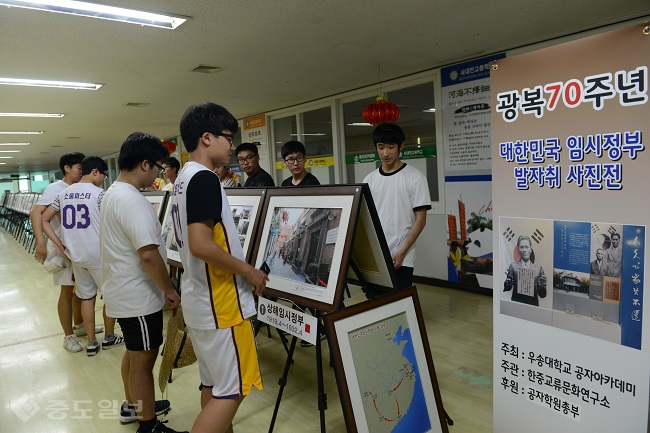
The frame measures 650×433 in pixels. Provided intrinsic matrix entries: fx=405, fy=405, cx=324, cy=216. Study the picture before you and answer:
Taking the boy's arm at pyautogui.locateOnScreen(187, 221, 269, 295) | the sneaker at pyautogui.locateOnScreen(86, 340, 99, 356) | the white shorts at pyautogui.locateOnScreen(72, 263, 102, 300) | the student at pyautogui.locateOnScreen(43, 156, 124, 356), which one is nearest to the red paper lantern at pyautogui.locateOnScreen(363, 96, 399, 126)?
the student at pyautogui.locateOnScreen(43, 156, 124, 356)

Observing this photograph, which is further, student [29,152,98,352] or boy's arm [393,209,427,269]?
student [29,152,98,352]

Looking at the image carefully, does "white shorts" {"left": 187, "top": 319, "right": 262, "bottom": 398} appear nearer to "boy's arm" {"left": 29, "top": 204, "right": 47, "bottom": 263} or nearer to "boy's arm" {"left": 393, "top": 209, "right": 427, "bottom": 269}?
"boy's arm" {"left": 393, "top": 209, "right": 427, "bottom": 269}

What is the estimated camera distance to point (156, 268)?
1.90 metres

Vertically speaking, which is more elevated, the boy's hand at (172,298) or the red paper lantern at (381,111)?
the red paper lantern at (381,111)

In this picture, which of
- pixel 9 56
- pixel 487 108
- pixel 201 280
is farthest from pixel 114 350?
pixel 487 108

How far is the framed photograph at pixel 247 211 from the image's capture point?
7.73 feet

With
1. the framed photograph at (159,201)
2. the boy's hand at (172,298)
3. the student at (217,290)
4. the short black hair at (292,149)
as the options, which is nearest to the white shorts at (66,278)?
the framed photograph at (159,201)

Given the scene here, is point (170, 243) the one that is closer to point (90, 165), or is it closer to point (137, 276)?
point (90, 165)

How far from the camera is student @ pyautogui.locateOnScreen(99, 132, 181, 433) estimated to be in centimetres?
191

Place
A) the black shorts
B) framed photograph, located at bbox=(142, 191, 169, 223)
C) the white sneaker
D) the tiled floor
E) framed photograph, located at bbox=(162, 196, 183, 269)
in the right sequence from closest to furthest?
the black shorts → the tiled floor → framed photograph, located at bbox=(162, 196, 183, 269) → the white sneaker → framed photograph, located at bbox=(142, 191, 169, 223)

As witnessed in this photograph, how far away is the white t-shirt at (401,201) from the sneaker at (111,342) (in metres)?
2.51

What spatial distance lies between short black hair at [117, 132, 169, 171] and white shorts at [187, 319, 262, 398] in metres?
0.90

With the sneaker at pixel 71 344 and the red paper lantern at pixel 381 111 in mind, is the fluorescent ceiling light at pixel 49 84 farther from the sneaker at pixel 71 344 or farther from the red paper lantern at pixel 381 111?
the red paper lantern at pixel 381 111

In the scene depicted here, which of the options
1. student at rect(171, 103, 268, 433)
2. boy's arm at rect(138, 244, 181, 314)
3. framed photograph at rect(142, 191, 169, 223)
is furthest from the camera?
Answer: framed photograph at rect(142, 191, 169, 223)
